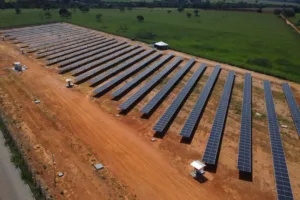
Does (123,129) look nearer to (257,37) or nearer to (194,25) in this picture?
(257,37)

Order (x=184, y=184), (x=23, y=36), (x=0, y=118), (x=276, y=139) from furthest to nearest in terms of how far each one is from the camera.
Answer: (x=23, y=36), (x=0, y=118), (x=276, y=139), (x=184, y=184)

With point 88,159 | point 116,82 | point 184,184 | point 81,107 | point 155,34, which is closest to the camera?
point 184,184

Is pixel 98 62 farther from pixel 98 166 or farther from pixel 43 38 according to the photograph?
pixel 98 166

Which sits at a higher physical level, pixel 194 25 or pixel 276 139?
pixel 194 25

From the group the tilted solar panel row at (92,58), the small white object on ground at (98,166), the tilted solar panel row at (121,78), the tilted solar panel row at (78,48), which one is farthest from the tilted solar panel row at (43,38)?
the small white object on ground at (98,166)

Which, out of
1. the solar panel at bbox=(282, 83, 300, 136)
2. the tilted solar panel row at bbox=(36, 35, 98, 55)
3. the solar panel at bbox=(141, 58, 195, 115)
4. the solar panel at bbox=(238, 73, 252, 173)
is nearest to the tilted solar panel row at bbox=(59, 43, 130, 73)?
the tilted solar panel row at bbox=(36, 35, 98, 55)

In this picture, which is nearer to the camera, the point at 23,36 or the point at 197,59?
the point at 197,59

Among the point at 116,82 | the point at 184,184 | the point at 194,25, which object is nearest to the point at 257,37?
the point at 194,25
